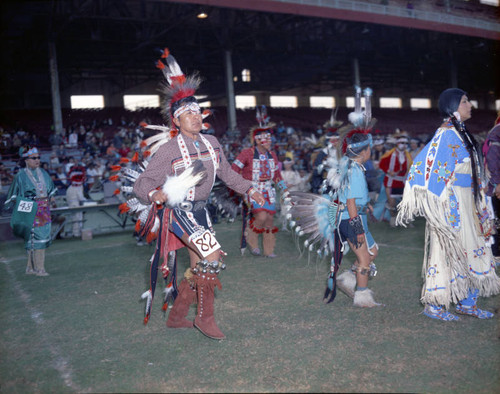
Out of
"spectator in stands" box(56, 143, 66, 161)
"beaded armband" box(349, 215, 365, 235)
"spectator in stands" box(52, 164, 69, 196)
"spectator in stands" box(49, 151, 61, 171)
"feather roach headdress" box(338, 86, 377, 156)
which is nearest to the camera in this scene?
"beaded armband" box(349, 215, 365, 235)

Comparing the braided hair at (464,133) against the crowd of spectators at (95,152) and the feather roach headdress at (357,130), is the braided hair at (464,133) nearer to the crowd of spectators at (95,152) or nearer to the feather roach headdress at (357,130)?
the feather roach headdress at (357,130)

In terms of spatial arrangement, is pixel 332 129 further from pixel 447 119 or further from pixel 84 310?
pixel 84 310

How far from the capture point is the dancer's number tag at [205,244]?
354cm

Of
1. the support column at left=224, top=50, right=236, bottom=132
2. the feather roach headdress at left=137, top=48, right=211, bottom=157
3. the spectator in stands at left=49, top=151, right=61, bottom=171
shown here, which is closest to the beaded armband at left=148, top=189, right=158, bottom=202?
the feather roach headdress at left=137, top=48, right=211, bottom=157

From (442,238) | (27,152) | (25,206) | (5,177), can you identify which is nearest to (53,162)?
(5,177)

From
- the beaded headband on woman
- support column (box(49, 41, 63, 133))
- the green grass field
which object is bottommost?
the green grass field

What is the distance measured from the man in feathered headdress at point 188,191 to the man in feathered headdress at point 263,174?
110 inches

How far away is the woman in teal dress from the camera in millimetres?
6410

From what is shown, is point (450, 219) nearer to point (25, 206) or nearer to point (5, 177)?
point (25, 206)

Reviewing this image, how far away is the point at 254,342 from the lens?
11.4 ft

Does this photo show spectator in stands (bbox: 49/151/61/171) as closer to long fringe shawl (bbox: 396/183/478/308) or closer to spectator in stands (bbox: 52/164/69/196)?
spectator in stands (bbox: 52/164/69/196)

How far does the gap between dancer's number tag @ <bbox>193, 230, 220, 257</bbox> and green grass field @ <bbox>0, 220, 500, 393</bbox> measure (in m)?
0.69

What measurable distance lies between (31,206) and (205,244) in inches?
153

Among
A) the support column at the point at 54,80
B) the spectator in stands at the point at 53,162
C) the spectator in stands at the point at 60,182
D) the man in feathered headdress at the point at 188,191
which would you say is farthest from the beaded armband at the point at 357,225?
the support column at the point at 54,80
